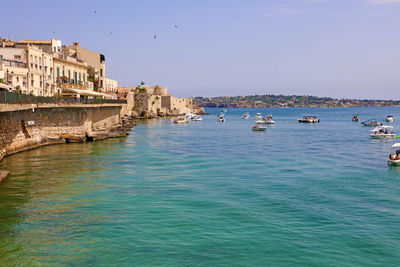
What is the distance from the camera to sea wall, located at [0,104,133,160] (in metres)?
30.7

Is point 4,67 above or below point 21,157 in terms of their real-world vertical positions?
above

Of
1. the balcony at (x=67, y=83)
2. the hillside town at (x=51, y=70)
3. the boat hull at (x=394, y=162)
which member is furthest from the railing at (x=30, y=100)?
→ the boat hull at (x=394, y=162)

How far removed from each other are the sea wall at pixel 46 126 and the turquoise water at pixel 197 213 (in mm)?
2313

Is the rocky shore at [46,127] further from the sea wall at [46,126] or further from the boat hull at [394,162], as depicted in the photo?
the boat hull at [394,162]

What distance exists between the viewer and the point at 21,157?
30.8 m

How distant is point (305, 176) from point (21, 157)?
69.8ft

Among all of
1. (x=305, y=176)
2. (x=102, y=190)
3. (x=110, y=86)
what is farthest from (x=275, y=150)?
(x=110, y=86)

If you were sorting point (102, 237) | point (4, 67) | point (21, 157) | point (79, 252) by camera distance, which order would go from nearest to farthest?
point (79, 252)
point (102, 237)
point (21, 157)
point (4, 67)

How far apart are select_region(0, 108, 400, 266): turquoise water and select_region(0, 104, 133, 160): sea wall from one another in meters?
2.31

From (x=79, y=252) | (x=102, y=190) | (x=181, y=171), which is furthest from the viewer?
(x=181, y=171)

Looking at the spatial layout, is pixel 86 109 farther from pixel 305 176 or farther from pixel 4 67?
pixel 305 176

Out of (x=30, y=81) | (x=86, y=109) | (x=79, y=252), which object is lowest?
(x=79, y=252)

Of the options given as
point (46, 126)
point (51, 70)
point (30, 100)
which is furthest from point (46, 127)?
point (51, 70)

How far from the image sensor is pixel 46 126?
39.1 metres
